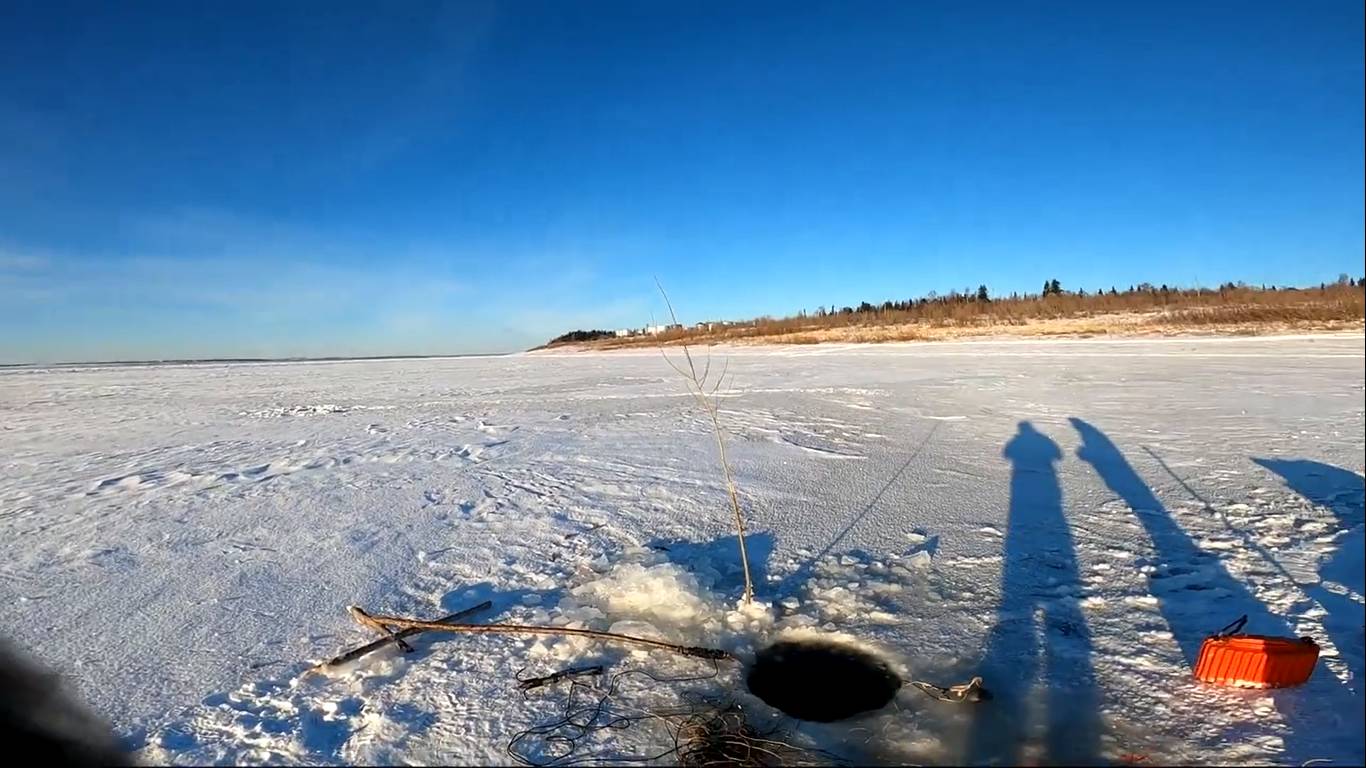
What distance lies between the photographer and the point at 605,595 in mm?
3338

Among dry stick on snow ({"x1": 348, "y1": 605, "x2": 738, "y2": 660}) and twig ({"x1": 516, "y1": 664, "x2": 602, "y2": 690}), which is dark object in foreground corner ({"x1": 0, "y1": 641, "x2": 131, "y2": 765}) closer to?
dry stick on snow ({"x1": 348, "y1": 605, "x2": 738, "y2": 660})

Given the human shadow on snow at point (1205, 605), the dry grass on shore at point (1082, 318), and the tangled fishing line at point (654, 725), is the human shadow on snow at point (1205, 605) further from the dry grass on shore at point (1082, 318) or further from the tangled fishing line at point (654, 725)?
the dry grass on shore at point (1082, 318)

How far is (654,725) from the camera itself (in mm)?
2322

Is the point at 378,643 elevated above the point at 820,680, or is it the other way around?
the point at 378,643

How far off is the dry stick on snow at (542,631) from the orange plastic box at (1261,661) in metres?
1.75

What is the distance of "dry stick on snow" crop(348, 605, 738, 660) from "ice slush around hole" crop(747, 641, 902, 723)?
0.63ft

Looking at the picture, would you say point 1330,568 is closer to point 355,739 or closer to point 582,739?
point 582,739

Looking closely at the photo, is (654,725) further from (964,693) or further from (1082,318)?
(1082,318)

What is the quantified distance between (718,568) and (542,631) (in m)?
1.14

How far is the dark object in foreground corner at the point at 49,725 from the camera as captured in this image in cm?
214

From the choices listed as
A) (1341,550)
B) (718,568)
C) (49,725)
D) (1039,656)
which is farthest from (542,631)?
(1341,550)

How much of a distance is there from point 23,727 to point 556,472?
3778 millimetres

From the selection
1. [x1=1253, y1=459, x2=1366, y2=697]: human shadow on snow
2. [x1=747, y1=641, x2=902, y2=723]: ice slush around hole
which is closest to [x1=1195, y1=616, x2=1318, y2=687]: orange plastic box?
[x1=1253, y1=459, x2=1366, y2=697]: human shadow on snow

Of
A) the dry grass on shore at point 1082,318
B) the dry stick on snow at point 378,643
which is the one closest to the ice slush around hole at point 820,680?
the dry stick on snow at point 378,643
